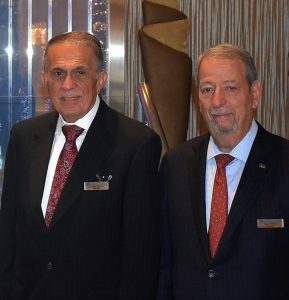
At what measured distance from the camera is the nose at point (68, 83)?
217 cm

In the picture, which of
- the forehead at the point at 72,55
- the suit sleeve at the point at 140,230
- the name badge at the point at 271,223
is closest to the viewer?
the name badge at the point at 271,223

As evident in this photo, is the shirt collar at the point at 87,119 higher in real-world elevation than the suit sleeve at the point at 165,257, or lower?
higher

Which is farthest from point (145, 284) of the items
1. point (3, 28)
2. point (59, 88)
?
point (3, 28)

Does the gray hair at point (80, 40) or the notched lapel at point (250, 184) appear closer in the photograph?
the notched lapel at point (250, 184)

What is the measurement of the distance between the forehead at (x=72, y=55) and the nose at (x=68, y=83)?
42mm

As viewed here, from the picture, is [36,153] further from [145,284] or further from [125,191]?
[145,284]

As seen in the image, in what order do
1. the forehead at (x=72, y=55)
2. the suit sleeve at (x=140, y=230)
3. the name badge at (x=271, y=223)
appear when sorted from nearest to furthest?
the name badge at (x=271, y=223)
the suit sleeve at (x=140, y=230)
the forehead at (x=72, y=55)

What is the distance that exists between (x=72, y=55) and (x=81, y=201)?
0.51m

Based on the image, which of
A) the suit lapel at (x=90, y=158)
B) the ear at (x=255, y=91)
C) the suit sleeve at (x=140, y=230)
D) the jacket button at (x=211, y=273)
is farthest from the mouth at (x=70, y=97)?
the jacket button at (x=211, y=273)

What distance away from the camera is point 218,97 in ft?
6.93

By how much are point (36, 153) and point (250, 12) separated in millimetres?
2671

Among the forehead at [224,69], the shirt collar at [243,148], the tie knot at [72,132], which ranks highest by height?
the forehead at [224,69]

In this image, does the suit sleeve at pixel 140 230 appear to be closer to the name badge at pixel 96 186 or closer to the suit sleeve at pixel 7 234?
the name badge at pixel 96 186

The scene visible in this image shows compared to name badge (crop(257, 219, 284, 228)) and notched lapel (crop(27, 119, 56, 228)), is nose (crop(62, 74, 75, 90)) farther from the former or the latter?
name badge (crop(257, 219, 284, 228))
